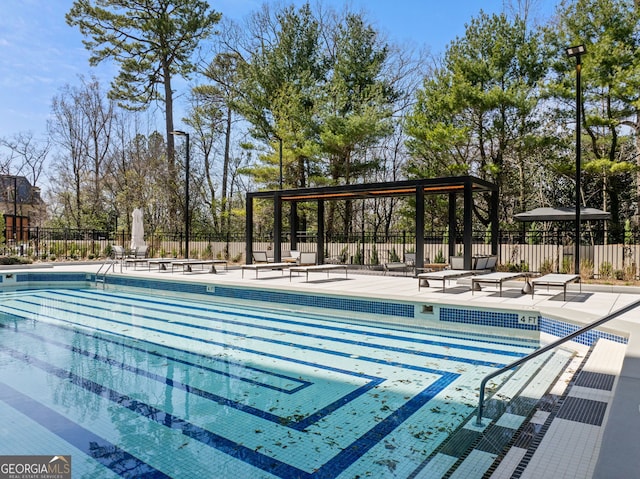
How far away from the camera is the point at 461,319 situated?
7406mm

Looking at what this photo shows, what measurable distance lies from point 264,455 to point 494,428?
1.71m

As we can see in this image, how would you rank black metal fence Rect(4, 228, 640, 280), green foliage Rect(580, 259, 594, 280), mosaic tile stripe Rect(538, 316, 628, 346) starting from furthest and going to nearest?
black metal fence Rect(4, 228, 640, 280) < green foliage Rect(580, 259, 594, 280) < mosaic tile stripe Rect(538, 316, 628, 346)

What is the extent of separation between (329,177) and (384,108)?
163 inches

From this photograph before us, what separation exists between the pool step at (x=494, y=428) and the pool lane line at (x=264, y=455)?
1.54 feet

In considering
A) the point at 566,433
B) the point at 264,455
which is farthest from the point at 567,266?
the point at 264,455

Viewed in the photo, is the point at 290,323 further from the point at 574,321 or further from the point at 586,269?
the point at 586,269

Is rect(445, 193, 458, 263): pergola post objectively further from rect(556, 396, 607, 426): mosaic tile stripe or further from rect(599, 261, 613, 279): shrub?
rect(556, 396, 607, 426): mosaic tile stripe

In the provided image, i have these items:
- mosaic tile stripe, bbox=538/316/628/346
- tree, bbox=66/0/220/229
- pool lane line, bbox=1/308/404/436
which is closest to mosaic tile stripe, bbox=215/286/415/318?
mosaic tile stripe, bbox=538/316/628/346

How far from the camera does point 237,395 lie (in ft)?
14.0

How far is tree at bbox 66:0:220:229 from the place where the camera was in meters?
23.4

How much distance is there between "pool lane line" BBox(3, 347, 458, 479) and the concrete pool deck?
3.33 feet

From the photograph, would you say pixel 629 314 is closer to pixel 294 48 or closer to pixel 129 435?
pixel 129 435

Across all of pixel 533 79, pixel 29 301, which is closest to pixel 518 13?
pixel 533 79

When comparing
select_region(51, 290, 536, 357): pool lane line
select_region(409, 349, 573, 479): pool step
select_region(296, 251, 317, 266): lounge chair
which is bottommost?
select_region(51, 290, 536, 357): pool lane line
